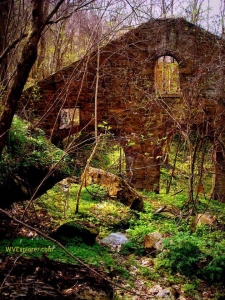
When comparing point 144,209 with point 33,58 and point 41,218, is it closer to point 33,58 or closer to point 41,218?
point 41,218

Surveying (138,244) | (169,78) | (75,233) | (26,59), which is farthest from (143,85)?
(26,59)

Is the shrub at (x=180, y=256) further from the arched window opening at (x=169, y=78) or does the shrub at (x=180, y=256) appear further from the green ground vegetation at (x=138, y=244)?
the arched window opening at (x=169, y=78)

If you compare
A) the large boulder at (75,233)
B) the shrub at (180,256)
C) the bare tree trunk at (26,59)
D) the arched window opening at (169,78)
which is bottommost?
the shrub at (180,256)

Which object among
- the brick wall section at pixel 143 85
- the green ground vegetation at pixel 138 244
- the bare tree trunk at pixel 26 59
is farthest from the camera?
the brick wall section at pixel 143 85

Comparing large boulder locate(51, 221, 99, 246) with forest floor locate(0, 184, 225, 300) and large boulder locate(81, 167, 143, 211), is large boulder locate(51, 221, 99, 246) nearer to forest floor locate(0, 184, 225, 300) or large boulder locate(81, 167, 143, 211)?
forest floor locate(0, 184, 225, 300)

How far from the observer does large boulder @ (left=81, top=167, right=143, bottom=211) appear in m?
7.43

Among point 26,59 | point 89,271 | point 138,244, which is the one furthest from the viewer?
point 138,244

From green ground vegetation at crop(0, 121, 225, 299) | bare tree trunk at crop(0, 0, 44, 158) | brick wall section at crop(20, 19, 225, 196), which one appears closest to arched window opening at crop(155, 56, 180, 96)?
brick wall section at crop(20, 19, 225, 196)

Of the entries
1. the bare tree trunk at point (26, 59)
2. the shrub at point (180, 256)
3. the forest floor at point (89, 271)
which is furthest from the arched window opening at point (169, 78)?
the bare tree trunk at point (26, 59)

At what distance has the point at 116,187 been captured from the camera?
292 inches

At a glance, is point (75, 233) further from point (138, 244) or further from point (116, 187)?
point (116, 187)

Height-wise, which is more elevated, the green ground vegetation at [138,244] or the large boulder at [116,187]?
the large boulder at [116,187]

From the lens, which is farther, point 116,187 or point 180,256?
point 116,187

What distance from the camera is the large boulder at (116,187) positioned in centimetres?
743
